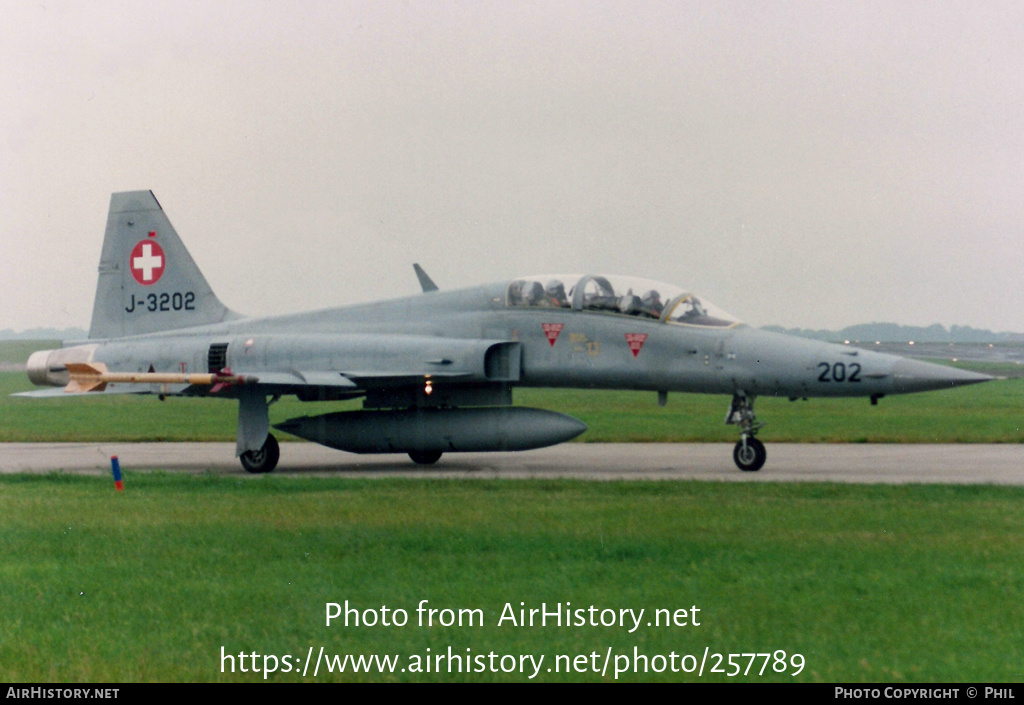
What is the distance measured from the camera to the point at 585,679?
5.62 meters

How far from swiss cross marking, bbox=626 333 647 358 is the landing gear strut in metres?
1.41

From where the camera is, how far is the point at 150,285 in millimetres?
19516

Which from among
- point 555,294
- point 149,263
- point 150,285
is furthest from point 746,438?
point 149,263

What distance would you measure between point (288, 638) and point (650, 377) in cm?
1003

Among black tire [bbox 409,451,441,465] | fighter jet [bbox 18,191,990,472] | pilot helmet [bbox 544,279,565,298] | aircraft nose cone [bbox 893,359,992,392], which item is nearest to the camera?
aircraft nose cone [bbox 893,359,992,392]

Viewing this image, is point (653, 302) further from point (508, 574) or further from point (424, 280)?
point (508, 574)

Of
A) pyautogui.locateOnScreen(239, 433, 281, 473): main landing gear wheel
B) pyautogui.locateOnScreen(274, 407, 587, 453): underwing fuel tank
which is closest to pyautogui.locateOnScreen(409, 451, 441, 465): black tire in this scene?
pyautogui.locateOnScreen(274, 407, 587, 453): underwing fuel tank

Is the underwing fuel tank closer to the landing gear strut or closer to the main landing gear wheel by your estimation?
the main landing gear wheel

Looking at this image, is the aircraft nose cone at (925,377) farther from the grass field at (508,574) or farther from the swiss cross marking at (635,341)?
the swiss cross marking at (635,341)

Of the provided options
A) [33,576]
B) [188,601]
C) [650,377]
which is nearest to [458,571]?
[188,601]

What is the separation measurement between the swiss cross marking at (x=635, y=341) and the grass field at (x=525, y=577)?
340 centimetres

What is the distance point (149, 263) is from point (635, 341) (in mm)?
8540

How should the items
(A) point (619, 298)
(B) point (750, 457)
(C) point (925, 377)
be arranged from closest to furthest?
(C) point (925, 377)
(B) point (750, 457)
(A) point (619, 298)

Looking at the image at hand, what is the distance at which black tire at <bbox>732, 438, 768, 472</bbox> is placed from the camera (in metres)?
15.5
